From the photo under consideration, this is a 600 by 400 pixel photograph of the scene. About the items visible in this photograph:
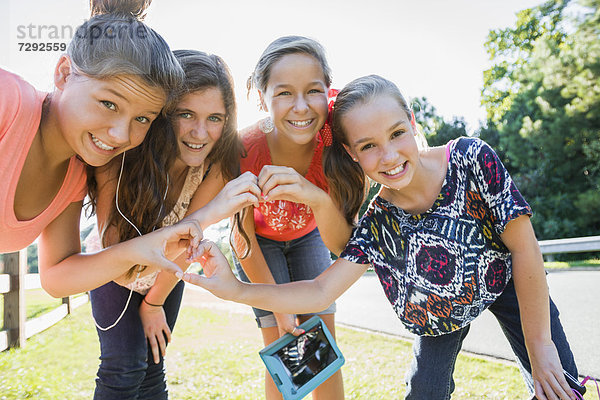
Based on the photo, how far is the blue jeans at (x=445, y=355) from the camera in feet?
7.43

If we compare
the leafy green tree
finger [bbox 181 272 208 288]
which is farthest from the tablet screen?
the leafy green tree

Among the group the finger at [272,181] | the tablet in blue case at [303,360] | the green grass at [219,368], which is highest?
the finger at [272,181]

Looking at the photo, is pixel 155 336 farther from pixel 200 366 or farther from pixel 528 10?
pixel 528 10

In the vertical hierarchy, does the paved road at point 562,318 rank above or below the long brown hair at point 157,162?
below

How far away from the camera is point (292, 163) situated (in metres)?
2.67

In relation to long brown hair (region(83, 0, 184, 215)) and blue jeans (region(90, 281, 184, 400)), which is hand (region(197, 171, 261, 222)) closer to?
long brown hair (region(83, 0, 184, 215))

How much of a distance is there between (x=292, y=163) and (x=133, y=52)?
3.66 feet

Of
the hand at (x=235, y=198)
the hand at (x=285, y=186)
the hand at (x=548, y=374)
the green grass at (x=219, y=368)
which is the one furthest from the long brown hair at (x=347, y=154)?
the green grass at (x=219, y=368)

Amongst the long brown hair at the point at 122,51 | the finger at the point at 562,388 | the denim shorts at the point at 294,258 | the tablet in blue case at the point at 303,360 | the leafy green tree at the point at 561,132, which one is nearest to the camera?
the long brown hair at the point at 122,51

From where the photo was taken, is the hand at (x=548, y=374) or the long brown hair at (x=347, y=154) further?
the long brown hair at (x=347, y=154)

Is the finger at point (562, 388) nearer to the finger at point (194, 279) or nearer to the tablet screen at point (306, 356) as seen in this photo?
the tablet screen at point (306, 356)

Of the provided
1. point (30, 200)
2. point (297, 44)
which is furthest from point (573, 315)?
point (30, 200)

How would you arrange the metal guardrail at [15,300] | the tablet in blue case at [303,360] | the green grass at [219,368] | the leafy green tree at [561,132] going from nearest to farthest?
the tablet in blue case at [303,360] < the green grass at [219,368] < the metal guardrail at [15,300] < the leafy green tree at [561,132]

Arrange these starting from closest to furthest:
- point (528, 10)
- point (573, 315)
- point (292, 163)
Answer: point (292, 163) < point (573, 315) < point (528, 10)
